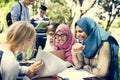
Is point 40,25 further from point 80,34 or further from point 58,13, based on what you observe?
point 80,34

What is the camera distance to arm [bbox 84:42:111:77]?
7.68ft

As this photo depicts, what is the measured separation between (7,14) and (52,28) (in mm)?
347

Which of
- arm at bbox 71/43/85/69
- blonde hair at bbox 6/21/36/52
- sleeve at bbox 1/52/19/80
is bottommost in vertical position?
arm at bbox 71/43/85/69

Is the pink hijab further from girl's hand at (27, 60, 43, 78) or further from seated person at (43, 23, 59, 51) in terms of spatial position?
girl's hand at (27, 60, 43, 78)

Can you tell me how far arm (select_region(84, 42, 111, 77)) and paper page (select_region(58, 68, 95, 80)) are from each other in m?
0.04

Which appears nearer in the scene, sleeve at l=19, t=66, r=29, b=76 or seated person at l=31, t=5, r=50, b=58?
sleeve at l=19, t=66, r=29, b=76

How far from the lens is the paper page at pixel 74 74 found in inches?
89.7

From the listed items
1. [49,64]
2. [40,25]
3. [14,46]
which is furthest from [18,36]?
[40,25]

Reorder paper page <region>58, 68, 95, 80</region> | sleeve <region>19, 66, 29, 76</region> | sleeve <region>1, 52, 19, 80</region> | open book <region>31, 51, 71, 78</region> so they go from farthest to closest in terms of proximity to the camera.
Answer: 1. paper page <region>58, 68, 95, 80</region>
2. open book <region>31, 51, 71, 78</region>
3. sleeve <region>19, 66, 29, 76</region>
4. sleeve <region>1, 52, 19, 80</region>

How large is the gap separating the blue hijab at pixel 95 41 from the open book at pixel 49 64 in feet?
0.89

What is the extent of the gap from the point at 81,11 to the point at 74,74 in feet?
1.58

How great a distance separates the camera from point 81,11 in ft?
8.07

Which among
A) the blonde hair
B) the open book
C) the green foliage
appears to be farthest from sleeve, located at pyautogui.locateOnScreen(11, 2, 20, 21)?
the blonde hair

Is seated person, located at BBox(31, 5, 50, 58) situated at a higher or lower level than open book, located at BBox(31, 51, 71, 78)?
higher
